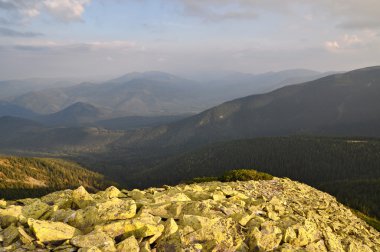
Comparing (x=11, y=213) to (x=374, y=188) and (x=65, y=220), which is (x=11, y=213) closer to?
(x=65, y=220)

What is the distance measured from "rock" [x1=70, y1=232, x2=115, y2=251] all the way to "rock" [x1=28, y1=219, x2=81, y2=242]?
1600mm

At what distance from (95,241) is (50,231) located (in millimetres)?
4296

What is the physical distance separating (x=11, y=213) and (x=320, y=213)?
137 ft

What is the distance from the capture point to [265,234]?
32031 mm

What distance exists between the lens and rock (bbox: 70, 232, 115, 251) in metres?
26.4

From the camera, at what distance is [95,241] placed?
26.9m

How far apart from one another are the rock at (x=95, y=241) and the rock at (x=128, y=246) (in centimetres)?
57

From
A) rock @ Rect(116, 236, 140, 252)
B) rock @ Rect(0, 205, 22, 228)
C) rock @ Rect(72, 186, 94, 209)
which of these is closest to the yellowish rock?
rock @ Rect(72, 186, 94, 209)

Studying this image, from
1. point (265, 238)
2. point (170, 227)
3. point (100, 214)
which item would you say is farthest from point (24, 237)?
point (265, 238)

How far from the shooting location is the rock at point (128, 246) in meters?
26.6

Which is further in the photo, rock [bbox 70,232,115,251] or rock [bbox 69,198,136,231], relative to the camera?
rock [bbox 69,198,136,231]

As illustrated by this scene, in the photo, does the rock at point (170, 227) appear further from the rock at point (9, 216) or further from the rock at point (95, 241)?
the rock at point (9, 216)

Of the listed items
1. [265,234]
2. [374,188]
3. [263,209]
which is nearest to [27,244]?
[265,234]

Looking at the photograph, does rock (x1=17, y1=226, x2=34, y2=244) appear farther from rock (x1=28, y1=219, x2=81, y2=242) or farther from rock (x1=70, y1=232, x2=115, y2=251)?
rock (x1=70, y1=232, x2=115, y2=251)
